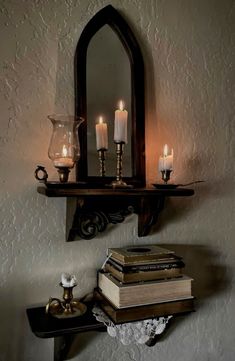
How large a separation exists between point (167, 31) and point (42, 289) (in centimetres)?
92

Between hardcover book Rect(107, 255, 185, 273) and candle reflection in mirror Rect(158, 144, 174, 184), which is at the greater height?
candle reflection in mirror Rect(158, 144, 174, 184)

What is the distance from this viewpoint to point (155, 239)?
104cm

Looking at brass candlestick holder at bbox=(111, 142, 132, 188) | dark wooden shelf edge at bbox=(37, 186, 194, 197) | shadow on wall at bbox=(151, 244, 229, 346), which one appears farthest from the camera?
shadow on wall at bbox=(151, 244, 229, 346)

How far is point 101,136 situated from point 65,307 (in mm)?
482

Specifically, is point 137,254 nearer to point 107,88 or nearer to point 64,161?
point 64,161

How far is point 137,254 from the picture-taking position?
2.86ft

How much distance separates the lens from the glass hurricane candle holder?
0.83 metres

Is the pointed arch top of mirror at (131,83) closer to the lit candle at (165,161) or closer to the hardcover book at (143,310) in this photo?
the lit candle at (165,161)

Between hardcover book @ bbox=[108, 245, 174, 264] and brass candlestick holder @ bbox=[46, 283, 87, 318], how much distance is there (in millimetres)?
151

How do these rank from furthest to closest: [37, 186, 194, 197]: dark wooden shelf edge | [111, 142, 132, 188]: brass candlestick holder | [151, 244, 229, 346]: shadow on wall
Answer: [151, 244, 229, 346]: shadow on wall < [111, 142, 132, 188]: brass candlestick holder < [37, 186, 194, 197]: dark wooden shelf edge

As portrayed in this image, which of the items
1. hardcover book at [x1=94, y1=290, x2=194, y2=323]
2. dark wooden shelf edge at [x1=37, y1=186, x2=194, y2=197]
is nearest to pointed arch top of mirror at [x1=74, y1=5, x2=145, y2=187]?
dark wooden shelf edge at [x1=37, y1=186, x2=194, y2=197]

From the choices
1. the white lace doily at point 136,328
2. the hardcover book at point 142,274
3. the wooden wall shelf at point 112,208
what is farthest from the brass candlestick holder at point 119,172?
the white lace doily at point 136,328

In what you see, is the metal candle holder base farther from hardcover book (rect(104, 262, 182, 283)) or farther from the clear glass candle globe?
hardcover book (rect(104, 262, 182, 283))

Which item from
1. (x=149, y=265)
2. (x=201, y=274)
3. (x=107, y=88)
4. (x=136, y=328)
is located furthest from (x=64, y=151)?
(x=201, y=274)
